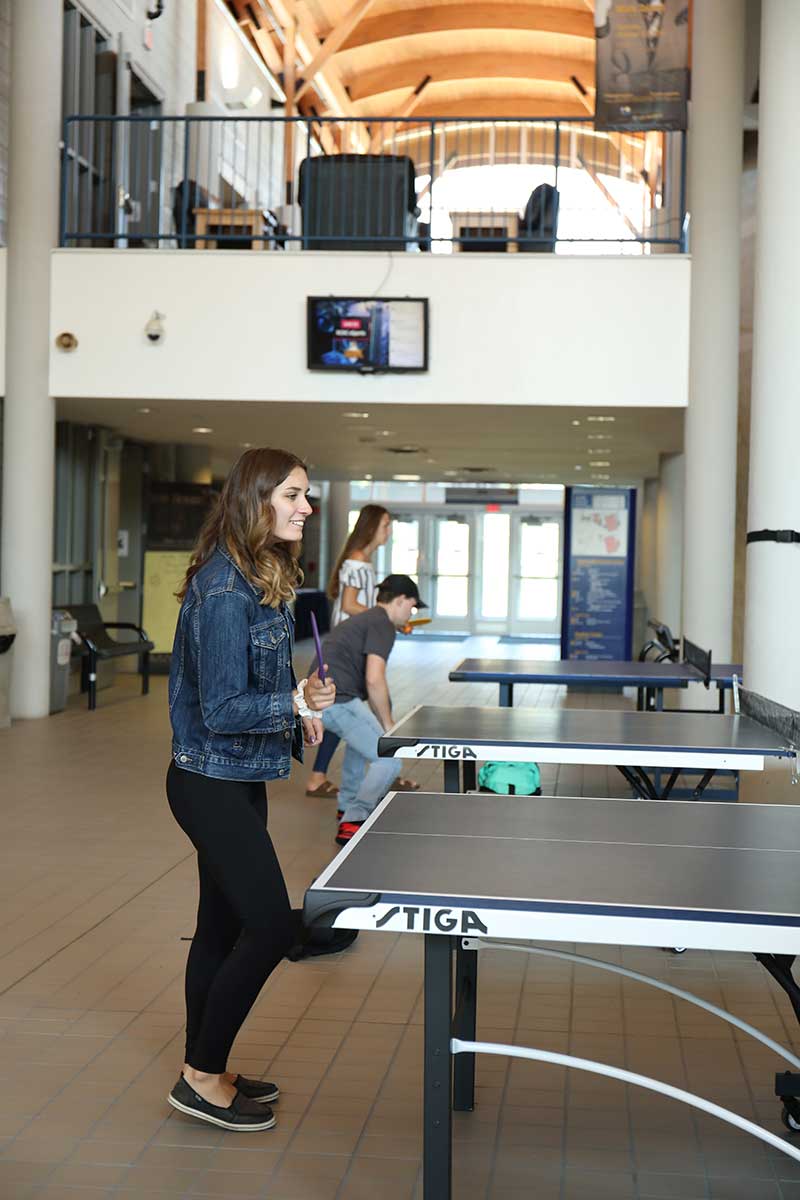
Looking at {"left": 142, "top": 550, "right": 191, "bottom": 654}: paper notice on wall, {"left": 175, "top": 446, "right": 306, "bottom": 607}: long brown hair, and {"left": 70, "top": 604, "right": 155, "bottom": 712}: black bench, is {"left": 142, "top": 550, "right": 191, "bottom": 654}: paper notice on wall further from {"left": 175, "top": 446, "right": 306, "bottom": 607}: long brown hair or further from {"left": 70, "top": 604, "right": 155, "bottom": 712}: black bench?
{"left": 175, "top": 446, "right": 306, "bottom": 607}: long brown hair

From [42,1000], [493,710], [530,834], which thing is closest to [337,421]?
[493,710]

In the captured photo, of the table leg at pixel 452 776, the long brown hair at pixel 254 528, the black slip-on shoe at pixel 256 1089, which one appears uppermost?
the long brown hair at pixel 254 528

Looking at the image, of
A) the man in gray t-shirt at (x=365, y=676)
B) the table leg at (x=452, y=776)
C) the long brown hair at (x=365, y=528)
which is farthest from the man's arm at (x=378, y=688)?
the long brown hair at (x=365, y=528)

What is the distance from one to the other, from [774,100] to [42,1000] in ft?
20.6

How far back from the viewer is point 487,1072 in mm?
3553

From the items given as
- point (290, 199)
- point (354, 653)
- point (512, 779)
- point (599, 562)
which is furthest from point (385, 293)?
point (290, 199)

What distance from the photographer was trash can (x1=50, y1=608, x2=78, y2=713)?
11.1 meters

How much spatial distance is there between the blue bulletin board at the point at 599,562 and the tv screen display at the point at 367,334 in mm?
4702

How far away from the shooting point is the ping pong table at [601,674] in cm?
681

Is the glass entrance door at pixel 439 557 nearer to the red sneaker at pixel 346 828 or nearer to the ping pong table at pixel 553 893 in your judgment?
the red sneaker at pixel 346 828

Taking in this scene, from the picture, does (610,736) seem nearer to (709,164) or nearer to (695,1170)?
(695,1170)

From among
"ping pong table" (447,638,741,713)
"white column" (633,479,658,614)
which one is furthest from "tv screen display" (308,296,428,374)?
"white column" (633,479,658,614)

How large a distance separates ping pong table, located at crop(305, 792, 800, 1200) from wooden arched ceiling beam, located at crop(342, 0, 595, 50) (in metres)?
18.7

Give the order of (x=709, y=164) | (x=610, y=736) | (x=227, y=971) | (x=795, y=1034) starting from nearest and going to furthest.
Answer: (x=227, y=971) < (x=795, y=1034) < (x=610, y=736) < (x=709, y=164)
